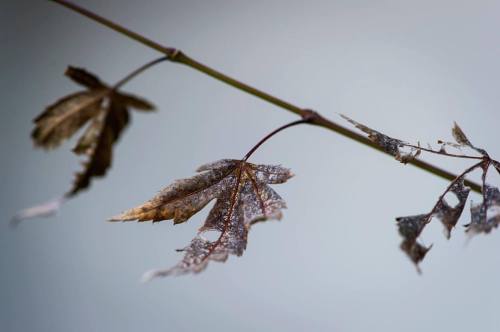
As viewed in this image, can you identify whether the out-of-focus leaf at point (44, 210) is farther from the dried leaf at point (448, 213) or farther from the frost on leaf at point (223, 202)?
the dried leaf at point (448, 213)

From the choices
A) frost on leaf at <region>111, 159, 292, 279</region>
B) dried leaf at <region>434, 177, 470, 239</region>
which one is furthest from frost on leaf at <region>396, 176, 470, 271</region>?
frost on leaf at <region>111, 159, 292, 279</region>

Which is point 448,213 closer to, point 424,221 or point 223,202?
point 424,221

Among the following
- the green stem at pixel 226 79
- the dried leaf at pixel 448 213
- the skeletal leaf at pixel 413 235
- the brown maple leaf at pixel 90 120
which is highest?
the green stem at pixel 226 79

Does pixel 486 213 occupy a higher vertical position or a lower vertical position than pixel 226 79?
lower

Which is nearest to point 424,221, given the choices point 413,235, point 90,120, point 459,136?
point 413,235

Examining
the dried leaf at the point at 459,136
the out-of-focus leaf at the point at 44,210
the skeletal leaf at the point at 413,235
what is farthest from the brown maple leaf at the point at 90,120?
the dried leaf at the point at 459,136

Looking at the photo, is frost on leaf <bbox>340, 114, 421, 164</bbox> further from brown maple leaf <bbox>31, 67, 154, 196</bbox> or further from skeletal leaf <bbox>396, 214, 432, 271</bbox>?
brown maple leaf <bbox>31, 67, 154, 196</bbox>
